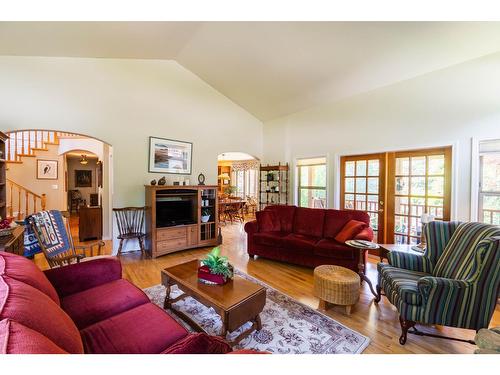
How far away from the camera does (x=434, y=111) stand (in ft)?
10.8

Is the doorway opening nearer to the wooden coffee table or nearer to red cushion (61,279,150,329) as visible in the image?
the wooden coffee table

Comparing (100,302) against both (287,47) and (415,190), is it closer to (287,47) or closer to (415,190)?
(287,47)

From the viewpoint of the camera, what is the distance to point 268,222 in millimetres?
4047

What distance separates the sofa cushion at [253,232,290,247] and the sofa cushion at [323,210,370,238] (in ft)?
2.25

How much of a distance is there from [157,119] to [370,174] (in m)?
4.20

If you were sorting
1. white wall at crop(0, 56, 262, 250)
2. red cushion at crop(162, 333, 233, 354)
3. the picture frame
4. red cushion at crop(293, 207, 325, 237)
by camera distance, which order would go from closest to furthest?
1. red cushion at crop(162, 333, 233, 354)
2. white wall at crop(0, 56, 262, 250)
3. red cushion at crop(293, 207, 325, 237)
4. the picture frame

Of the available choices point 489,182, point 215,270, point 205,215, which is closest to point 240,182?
point 205,215

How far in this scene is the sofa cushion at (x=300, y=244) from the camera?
3.32 m

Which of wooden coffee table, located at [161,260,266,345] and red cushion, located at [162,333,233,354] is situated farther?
wooden coffee table, located at [161,260,266,345]

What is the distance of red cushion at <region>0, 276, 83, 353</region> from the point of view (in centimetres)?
83

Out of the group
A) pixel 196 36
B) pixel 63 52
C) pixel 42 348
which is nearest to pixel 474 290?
pixel 42 348

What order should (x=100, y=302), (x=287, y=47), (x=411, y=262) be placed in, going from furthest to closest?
(x=287, y=47), (x=411, y=262), (x=100, y=302)

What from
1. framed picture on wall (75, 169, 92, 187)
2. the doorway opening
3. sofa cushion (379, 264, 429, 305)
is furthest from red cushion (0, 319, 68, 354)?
framed picture on wall (75, 169, 92, 187)

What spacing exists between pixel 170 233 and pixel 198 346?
3.40 m
